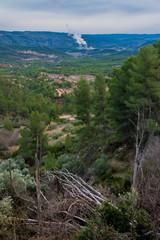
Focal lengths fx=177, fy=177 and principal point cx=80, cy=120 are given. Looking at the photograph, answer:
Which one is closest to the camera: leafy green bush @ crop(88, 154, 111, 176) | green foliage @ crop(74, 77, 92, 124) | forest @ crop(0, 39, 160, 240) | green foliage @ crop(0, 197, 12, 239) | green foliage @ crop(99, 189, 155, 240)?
green foliage @ crop(99, 189, 155, 240)

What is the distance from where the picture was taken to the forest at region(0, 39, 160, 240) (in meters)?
2.90

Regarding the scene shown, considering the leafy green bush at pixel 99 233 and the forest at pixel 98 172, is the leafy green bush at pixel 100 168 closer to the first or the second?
the forest at pixel 98 172

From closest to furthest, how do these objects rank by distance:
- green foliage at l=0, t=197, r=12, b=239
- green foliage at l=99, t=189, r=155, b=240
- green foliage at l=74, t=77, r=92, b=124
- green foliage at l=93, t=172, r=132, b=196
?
green foliage at l=99, t=189, r=155, b=240 → green foliage at l=0, t=197, r=12, b=239 → green foliage at l=93, t=172, r=132, b=196 → green foliage at l=74, t=77, r=92, b=124

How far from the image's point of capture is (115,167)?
40.7ft

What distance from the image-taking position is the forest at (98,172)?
2.90m

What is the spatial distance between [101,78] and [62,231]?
15.6 meters

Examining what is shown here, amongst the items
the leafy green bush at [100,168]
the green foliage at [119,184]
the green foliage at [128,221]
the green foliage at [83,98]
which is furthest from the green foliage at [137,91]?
the green foliage at [128,221]

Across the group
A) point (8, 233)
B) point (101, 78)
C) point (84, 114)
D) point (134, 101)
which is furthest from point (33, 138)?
point (8, 233)

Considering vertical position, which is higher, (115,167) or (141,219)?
(141,219)

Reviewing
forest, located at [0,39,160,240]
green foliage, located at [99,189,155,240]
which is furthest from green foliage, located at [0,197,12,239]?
green foliage, located at [99,189,155,240]

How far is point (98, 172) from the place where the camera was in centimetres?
1191

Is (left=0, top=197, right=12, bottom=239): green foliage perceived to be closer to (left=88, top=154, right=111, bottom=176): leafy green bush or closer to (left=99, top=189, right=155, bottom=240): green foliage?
(left=99, top=189, right=155, bottom=240): green foliage

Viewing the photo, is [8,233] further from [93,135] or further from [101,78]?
[101,78]

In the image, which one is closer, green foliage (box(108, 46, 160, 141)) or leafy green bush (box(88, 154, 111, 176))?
green foliage (box(108, 46, 160, 141))
